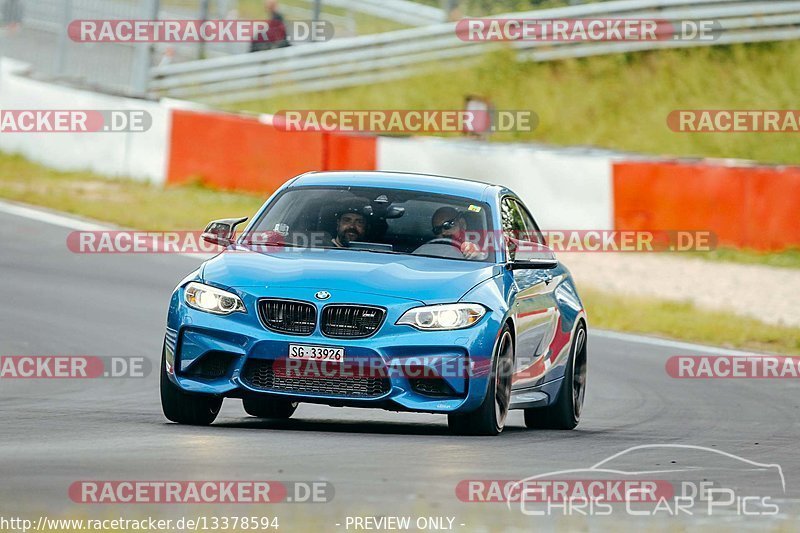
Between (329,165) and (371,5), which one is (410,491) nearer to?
(329,165)

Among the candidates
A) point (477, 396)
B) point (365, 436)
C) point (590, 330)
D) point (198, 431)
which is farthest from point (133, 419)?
point (590, 330)

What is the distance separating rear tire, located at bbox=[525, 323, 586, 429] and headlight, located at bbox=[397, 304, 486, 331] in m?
1.92

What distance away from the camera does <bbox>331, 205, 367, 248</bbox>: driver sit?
380 inches

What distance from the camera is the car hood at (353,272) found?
8.75 meters

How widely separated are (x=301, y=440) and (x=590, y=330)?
25.9 feet

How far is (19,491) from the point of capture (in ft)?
21.7

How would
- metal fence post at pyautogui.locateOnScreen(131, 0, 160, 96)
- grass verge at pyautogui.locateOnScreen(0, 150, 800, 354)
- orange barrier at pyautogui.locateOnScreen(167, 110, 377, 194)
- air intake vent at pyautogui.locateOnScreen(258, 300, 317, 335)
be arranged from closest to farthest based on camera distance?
1. air intake vent at pyautogui.locateOnScreen(258, 300, 317, 335)
2. grass verge at pyautogui.locateOnScreen(0, 150, 800, 354)
3. orange barrier at pyautogui.locateOnScreen(167, 110, 377, 194)
4. metal fence post at pyautogui.locateOnScreen(131, 0, 160, 96)

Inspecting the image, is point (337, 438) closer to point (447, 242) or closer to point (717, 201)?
point (447, 242)

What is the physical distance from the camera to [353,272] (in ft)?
29.2

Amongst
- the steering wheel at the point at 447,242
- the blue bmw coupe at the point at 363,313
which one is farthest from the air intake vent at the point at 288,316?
the steering wheel at the point at 447,242

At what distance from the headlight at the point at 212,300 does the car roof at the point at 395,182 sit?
4.84 ft

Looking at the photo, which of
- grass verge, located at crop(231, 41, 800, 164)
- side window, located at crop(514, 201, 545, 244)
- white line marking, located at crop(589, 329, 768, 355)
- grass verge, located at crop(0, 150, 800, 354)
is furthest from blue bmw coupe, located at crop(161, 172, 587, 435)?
grass verge, located at crop(231, 41, 800, 164)

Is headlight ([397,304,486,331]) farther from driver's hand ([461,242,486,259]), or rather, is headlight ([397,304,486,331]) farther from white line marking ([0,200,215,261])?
white line marking ([0,200,215,261])

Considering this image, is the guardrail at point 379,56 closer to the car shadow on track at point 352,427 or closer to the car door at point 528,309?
the car door at point 528,309
